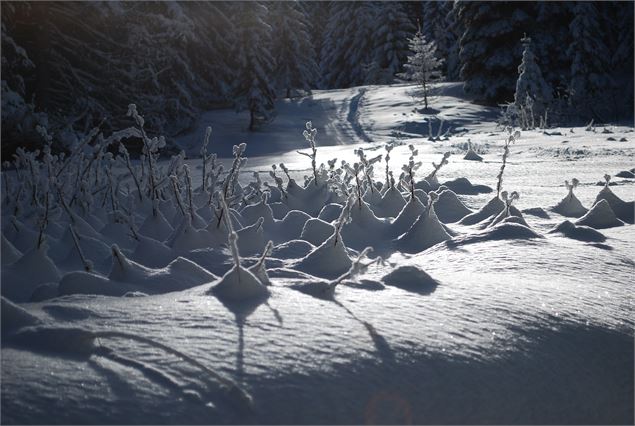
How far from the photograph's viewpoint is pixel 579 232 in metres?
2.87

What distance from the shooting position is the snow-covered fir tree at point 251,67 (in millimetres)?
24938

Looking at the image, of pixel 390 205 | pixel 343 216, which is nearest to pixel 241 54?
pixel 390 205

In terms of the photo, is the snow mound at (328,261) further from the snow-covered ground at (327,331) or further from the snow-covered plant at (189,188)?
the snow-covered plant at (189,188)

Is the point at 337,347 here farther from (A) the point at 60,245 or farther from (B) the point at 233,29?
(B) the point at 233,29

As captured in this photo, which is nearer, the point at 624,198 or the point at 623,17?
the point at 624,198

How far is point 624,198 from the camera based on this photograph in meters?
3.81

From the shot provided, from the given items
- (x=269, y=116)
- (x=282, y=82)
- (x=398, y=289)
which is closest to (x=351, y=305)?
(x=398, y=289)

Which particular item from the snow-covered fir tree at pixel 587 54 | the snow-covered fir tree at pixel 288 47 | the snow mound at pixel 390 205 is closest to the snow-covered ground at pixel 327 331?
the snow mound at pixel 390 205

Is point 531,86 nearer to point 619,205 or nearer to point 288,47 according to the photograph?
point 288,47

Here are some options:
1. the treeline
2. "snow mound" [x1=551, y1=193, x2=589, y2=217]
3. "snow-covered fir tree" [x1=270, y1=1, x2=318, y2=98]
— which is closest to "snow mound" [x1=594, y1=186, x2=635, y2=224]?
"snow mound" [x1=551, y1=193, x2=589, y2=217]

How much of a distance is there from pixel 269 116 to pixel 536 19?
1385 cm

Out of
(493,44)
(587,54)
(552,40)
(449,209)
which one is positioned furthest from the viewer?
(493,44)

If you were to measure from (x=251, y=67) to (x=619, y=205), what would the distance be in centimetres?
2318

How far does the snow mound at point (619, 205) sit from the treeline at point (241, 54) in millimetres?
5938
